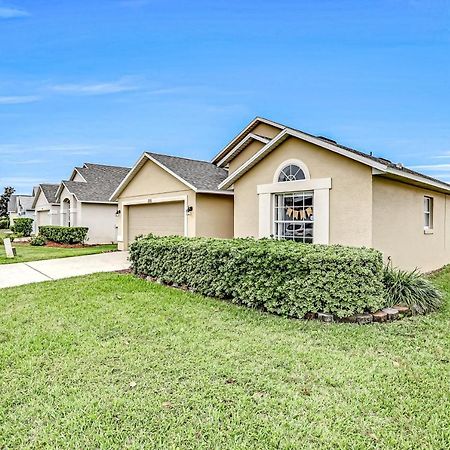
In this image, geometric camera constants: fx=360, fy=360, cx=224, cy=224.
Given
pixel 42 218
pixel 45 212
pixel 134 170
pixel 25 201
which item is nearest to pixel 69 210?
pixel 45 212

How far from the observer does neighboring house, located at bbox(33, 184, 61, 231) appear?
28.6 meters

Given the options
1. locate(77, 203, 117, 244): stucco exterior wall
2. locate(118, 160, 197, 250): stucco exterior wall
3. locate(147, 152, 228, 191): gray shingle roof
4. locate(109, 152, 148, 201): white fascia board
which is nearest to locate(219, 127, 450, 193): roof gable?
locate(147, 152, 228, 191): gray shingle roof

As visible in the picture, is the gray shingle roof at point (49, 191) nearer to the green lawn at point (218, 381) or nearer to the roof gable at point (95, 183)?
the roof gable at point (95, 183)

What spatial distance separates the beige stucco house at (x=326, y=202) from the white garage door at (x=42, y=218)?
19.1 meters

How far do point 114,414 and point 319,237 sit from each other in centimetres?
821

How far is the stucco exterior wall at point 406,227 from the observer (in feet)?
32.8

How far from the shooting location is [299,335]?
5.74m

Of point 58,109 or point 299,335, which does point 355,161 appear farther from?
point 58,109

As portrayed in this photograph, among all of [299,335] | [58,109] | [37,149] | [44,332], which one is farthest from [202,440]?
[37,149]

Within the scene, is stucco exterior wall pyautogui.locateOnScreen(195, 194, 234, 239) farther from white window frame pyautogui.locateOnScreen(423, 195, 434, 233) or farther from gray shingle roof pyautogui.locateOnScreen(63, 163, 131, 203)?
gray shingle roof pyautogui.locateOnScreen(63, 163, 131, 203)

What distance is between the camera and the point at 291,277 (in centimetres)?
677

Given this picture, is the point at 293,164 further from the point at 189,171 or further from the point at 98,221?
the point at 98,221

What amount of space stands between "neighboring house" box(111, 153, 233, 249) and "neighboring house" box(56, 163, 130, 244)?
481cm

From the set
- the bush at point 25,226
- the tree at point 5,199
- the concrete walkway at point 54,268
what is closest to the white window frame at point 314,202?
the concrete walkway at point 54,268
